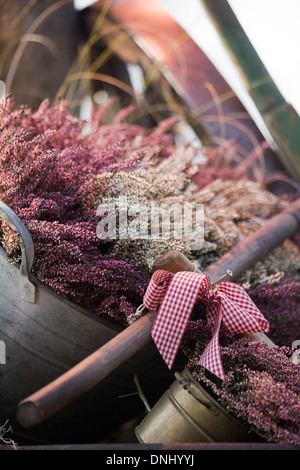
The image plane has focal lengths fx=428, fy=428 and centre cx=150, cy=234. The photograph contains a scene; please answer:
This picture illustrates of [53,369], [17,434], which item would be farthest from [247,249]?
[17,434]

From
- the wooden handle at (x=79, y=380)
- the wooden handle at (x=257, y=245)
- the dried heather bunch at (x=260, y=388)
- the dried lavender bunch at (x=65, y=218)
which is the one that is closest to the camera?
the wooden handle at (x=79, y=380)

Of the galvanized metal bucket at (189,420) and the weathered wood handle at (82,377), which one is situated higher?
the weathered wood handle at (82,377)

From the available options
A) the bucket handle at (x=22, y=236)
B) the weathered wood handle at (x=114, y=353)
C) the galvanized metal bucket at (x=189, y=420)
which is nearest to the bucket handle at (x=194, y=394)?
the galvanized metal bucket at (x=189, y=420)

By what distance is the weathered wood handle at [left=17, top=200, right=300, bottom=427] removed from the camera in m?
0.69

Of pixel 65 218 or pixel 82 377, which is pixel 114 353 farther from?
pixel 65 218

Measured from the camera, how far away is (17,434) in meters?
1.06

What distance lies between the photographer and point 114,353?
31.4 inches

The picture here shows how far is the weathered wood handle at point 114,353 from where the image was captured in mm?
691

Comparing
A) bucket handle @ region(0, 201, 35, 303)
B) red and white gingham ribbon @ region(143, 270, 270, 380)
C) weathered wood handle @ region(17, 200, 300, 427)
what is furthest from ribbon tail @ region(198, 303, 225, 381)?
bucket handle @ region(0, 201, 35, 303)

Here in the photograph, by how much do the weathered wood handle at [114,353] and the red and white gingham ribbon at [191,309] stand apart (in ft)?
0.12

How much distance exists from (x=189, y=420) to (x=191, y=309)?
0.23 metres

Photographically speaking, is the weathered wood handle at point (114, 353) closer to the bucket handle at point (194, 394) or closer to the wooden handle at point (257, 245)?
the wooden handle at point (257, 245)

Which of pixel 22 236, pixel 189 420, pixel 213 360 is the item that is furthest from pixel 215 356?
pixel 22 236
